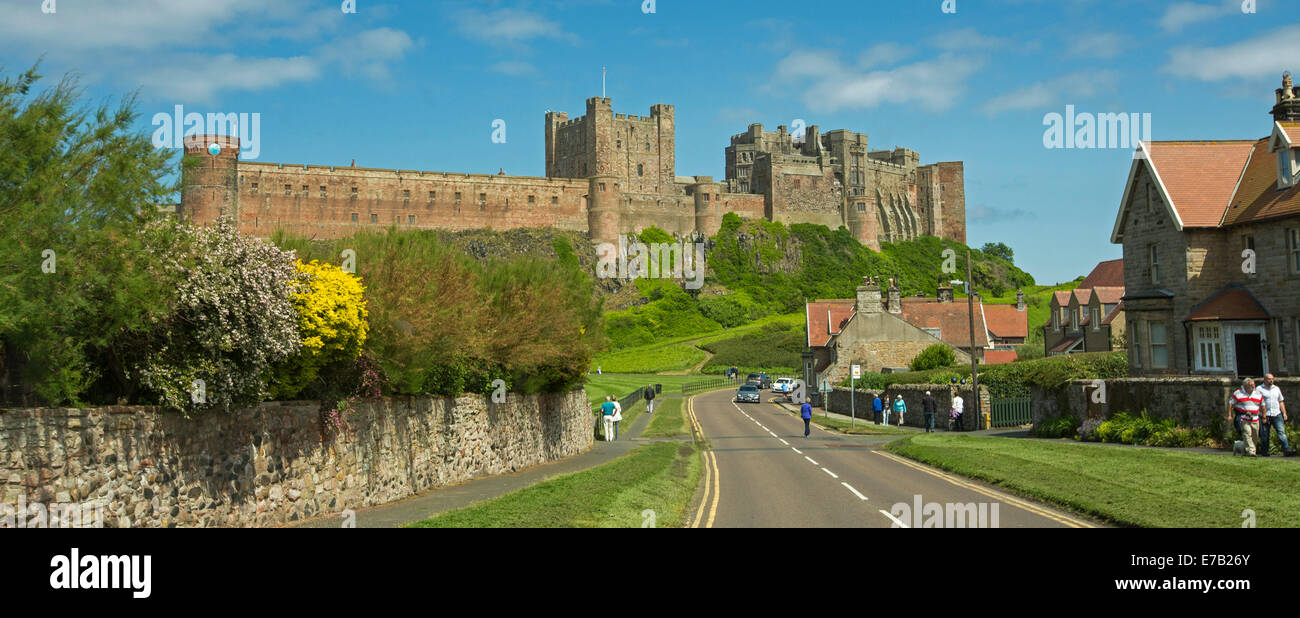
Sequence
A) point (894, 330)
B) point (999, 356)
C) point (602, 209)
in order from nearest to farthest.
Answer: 1. point (894, 330)
2. point (999, 356)
3. point (602, 209)

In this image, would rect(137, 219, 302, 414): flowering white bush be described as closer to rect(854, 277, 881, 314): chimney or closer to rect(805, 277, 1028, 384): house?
rect(805, 277, 1028, 384): house

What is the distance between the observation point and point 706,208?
145m

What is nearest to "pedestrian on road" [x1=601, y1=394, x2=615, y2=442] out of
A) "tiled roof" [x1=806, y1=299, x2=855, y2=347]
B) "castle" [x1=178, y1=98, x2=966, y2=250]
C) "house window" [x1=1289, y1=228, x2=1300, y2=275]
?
"house window" [x1=1289, y1=228, x2=1300, y2=275]

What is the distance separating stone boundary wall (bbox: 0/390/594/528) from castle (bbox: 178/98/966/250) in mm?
76180

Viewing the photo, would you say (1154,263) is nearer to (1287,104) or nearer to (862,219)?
(1287,104)

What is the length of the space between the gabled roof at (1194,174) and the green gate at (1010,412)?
28.3 feet

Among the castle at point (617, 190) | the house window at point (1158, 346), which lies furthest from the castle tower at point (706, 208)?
the house window at point (1158, 346)

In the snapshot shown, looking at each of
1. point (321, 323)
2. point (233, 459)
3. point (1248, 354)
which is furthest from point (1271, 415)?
point (233, 459)

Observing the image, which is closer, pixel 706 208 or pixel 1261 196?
pixel 1261 196

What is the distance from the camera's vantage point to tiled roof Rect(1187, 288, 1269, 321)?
94.1 feet

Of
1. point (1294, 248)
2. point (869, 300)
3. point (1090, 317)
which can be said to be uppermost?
point (869, 300)

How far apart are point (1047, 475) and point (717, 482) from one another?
6265 millimetres

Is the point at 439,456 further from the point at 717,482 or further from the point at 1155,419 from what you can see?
the point at 1155,419

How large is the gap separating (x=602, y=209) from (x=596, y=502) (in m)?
120
